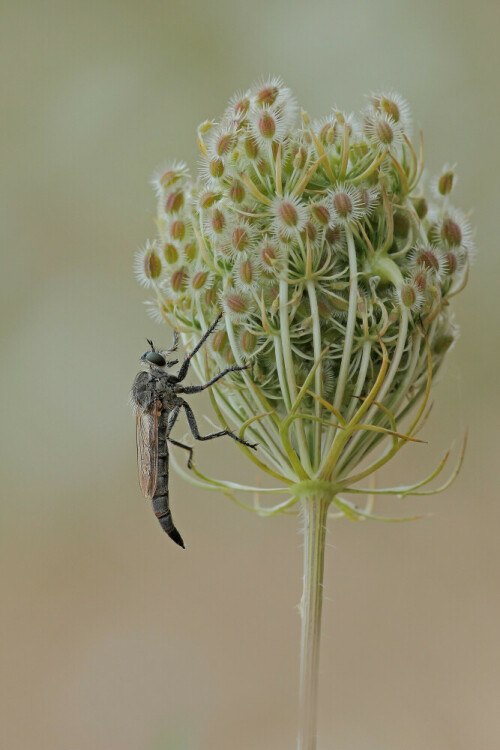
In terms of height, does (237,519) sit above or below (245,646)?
above

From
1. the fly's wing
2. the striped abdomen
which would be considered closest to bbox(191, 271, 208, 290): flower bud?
the fly's wing

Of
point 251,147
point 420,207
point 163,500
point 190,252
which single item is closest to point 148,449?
point 163,500

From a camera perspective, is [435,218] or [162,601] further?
[162,601]

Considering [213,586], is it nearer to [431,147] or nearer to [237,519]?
[237,519]

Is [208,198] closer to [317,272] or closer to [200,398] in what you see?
[317,272]

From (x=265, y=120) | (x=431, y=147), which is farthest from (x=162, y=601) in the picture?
(x=265, y=120)

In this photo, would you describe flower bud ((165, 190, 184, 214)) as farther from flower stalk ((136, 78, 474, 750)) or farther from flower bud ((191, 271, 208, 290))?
flower bud ((191, 271, 208, 290))
